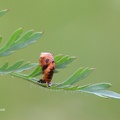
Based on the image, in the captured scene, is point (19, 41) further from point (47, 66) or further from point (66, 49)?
point (66, 49)

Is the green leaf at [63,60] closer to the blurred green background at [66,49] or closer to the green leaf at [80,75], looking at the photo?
the green leaf at [80,75]

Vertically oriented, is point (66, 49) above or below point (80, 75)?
above

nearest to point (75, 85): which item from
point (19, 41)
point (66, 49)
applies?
point (19, 41)

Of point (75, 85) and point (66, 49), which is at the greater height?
point (66, 49)

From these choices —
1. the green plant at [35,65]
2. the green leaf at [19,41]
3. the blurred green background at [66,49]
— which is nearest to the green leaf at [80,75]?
the green plant at [35,65]

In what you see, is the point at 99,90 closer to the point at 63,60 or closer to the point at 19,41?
the point at 63,60

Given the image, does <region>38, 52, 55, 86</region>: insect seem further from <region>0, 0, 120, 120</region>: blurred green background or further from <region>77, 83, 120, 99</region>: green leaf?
<region>0, 0, 120, 120</region>: blurred green background

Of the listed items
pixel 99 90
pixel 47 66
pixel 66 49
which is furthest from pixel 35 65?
pixel 66 49

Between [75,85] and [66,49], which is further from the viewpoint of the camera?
[66,49]
